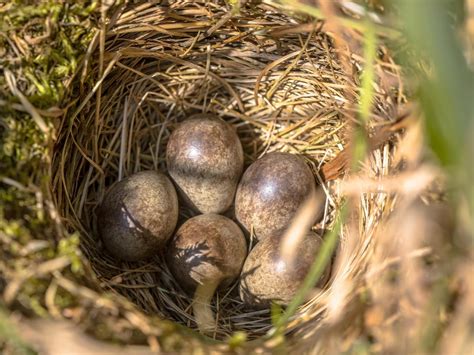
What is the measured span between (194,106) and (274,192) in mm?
412

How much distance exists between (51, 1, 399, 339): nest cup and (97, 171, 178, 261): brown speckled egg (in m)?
0.07

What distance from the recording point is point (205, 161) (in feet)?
5.90

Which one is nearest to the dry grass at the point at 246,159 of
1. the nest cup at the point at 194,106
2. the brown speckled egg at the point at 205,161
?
the nest cup at the point at 194,106

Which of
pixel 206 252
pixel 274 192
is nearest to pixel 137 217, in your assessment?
pixel 206 252

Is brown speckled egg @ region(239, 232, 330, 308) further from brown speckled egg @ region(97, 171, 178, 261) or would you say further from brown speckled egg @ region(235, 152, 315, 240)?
brown speckled egg @ region(97, 171, 178, 261)

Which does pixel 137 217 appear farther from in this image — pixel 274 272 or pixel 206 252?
pixel 274 272

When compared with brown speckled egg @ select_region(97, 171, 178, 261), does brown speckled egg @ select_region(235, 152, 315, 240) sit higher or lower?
higher

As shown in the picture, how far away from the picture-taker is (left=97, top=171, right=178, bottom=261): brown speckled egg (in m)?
1.71

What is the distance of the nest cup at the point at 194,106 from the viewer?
65.6 inches

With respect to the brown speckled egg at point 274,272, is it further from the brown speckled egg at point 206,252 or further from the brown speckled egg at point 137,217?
the brown speckled egg at point 137,217

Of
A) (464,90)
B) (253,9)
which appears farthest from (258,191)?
(464,90)

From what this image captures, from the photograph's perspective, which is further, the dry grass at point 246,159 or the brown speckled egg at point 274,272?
the brown speckled egg at point 274,272

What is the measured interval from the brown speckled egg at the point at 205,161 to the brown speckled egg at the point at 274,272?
208 millimetres

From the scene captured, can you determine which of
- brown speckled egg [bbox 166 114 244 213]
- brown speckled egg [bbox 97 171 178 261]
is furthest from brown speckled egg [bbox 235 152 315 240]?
brown speckled egg [bbox 97 171 178 261]
